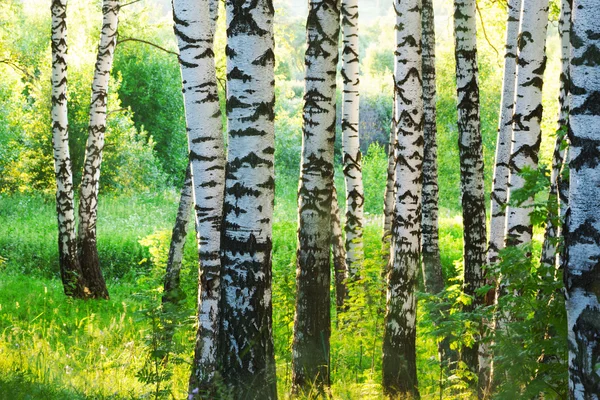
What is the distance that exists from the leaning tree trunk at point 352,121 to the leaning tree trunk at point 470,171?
184 cm

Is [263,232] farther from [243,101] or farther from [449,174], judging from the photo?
[449,174]

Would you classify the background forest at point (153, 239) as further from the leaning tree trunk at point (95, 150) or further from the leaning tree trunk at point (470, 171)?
the leaning tree trunk at point (95, 150)

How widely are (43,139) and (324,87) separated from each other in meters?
24.5

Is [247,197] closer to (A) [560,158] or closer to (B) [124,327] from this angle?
(A) [560,158]

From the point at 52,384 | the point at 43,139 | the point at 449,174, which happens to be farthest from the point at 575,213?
the point at 449,174

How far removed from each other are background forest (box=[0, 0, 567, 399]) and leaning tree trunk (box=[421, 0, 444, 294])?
0.66 metres

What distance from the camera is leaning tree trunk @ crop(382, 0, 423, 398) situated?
21.1 ft

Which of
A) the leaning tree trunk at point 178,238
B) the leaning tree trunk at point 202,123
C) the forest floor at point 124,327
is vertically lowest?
the forest floor at point 124,327

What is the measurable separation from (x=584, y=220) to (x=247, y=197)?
7.51 ft

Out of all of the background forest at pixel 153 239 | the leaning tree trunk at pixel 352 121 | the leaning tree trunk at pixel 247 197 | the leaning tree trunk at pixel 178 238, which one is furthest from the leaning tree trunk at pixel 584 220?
the leaning tree trunk at pixel 178 238

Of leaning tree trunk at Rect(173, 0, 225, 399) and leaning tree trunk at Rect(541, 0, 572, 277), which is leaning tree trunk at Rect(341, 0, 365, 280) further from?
leaning tree trunk at Rect(173, 0, 225, 399)

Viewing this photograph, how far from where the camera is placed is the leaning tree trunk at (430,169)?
9.41 meters

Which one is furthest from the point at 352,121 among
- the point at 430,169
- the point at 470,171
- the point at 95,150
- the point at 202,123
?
the point at 95,150

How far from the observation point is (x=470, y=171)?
8.32m
